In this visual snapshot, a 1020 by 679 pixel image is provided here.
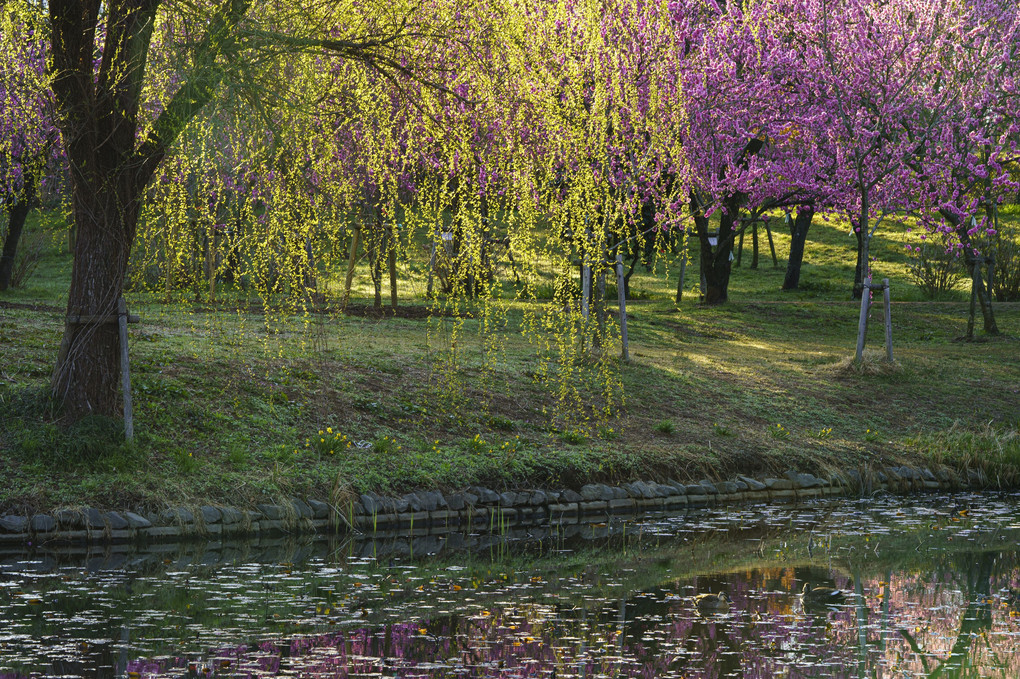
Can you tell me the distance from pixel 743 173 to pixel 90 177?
15753 mm

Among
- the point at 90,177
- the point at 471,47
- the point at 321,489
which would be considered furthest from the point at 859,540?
the point at 90,177

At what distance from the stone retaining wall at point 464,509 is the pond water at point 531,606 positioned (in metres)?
0.32

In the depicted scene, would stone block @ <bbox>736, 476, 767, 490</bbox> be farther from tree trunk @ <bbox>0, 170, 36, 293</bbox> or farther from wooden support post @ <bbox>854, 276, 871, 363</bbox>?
tree trunk @ <bbox>0, 170, 36, 293</bbox>

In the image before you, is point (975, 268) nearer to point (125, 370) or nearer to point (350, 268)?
point (350, 268)

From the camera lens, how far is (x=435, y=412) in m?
13.6

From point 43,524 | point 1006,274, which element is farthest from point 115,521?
point 1006,274

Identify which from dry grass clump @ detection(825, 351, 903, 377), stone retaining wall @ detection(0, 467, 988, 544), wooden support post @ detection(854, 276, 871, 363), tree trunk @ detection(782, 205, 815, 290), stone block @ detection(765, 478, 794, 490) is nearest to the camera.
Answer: stone retaining wall @ detection(0, 467, 988, 544)

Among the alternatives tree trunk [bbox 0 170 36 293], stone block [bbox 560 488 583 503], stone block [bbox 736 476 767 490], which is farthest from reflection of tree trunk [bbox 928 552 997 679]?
tree trunk [bbox 0 170 36 293]

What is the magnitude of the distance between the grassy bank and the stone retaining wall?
0.72 feet

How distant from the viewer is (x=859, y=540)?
36.3 feet

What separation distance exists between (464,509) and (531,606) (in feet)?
11.8

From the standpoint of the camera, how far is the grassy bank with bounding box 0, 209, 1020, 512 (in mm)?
10906

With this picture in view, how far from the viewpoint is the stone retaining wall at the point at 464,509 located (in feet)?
32.4

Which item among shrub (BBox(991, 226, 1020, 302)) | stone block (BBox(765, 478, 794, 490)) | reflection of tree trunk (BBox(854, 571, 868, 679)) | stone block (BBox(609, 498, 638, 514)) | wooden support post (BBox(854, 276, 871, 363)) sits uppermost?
shrub (BBox(991, 226, 1020, 302))
